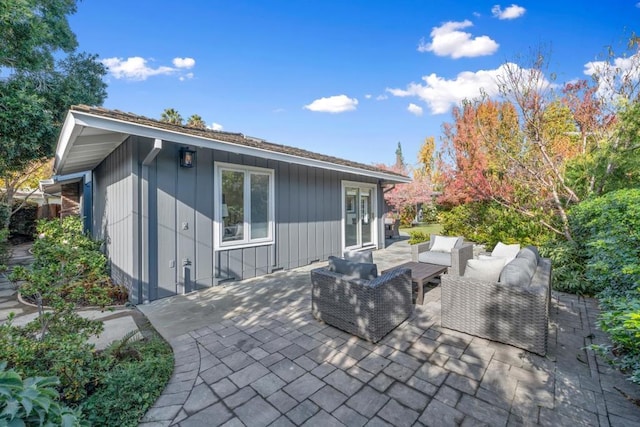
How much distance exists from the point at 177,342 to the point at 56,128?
28.1 ft

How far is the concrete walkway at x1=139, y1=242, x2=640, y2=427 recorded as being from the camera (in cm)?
205

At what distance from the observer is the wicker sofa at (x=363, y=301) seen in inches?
124

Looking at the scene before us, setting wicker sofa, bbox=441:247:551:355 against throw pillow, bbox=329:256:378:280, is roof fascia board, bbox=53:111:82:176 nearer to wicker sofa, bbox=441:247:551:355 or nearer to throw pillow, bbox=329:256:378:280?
throw pillow, bbox=329:256:378:280

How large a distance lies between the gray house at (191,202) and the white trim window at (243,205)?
0.02 m

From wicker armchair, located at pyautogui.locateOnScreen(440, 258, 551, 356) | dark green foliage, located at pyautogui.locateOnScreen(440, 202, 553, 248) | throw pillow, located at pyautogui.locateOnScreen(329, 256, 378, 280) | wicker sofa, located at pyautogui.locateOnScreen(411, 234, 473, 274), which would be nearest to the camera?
wicker armchair, located at pyautogui.locateOnScreen(440, 258, 551, 356)

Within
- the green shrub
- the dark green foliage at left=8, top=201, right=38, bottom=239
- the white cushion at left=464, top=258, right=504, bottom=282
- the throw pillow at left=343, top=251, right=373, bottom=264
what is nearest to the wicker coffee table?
the throw pillow at left=343, top=251, right=373, bottom=264

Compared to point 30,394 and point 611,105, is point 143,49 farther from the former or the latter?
point 611,105

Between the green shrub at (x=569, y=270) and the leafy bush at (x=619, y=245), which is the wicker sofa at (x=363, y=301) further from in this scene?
the green shrub at (x=569, y=270)

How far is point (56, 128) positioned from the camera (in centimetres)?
790

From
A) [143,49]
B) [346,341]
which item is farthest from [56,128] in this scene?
[346,341]

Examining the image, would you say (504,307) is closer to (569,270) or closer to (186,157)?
(569,270)

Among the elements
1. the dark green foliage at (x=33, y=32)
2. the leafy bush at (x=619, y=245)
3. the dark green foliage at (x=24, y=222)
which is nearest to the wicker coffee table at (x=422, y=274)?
the leafy bush at (x=619, y=245)

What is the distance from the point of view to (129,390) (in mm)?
2211

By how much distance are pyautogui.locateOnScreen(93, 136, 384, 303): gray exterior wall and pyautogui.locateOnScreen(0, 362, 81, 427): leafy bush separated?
11.3 feet
